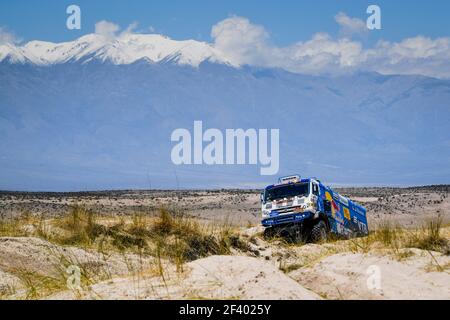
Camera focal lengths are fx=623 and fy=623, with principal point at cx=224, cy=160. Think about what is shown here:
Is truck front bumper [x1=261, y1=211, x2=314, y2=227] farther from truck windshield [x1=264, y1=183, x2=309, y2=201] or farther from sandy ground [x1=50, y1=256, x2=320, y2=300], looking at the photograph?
sandy ground [x1=50, y1=256, x2=320, y2=300]

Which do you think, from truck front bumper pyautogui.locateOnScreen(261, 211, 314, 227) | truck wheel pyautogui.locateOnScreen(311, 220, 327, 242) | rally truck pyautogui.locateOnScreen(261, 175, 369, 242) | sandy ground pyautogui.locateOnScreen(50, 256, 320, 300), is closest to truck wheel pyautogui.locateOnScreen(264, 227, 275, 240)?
rally truck pyautogui.locateOnScreen(261, 175, 369, 242)

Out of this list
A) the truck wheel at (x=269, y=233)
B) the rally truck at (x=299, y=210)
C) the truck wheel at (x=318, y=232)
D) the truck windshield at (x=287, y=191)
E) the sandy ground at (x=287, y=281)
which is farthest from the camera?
the truck windshield at (x=287, y=191)

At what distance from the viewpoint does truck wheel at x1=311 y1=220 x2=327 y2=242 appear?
1966cm

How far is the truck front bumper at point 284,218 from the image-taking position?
19703 millimetres

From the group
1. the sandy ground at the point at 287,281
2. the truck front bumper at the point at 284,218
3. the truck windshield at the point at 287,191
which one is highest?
the truck windshield at the point at 287,191

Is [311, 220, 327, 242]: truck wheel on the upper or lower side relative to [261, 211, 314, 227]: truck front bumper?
lower

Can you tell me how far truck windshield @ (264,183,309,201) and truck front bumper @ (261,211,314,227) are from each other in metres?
0.68

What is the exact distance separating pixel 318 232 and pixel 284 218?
3.81ft

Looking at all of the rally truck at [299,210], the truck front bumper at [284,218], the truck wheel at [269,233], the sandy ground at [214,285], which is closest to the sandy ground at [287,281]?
the sandy ground at [214,285]

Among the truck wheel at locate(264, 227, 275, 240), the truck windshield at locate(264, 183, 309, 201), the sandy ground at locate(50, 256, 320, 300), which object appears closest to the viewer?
the sandy ground at locate(50, 256, 320, 300)

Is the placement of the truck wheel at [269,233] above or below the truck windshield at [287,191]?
below

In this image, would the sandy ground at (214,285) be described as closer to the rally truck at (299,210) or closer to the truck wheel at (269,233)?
the rally truck at (299,210)

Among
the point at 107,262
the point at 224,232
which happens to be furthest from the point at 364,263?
the point at 224,232
